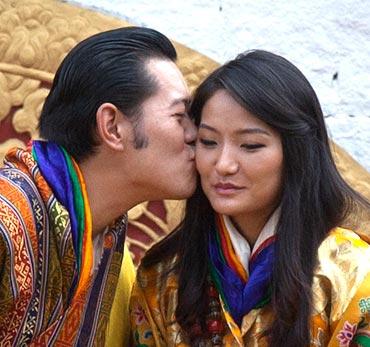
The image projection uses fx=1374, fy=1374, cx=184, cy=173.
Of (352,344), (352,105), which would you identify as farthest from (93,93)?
(352,105)

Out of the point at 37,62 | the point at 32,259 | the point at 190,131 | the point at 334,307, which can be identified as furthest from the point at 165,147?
the point at 37,62

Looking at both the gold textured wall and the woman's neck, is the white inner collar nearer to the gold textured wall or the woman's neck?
the woman's neck

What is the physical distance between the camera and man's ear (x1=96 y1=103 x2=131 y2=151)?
10.1 feet

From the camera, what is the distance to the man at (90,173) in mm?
2930

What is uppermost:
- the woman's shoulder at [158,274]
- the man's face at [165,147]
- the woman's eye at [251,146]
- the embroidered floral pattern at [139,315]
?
the woman's eye at [251,146]

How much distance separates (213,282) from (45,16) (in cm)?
110

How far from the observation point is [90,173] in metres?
3.11

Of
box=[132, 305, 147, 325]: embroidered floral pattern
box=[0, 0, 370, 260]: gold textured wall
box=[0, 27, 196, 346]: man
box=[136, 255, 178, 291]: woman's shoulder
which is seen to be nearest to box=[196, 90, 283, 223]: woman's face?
box=[0, 27, 196, 346]: man

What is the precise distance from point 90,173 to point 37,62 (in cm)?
78

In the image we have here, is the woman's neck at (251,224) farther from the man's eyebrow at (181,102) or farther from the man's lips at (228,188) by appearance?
the man's eyebrow at (181,102)

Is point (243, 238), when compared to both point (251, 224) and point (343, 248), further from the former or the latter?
point (343, 248)

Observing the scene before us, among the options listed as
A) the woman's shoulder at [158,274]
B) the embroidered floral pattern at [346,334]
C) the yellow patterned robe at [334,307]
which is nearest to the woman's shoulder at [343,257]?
the yellow patterned robe at [334,307]

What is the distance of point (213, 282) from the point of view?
Result: 10.1 feet

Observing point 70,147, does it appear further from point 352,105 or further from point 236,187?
point 352,105
